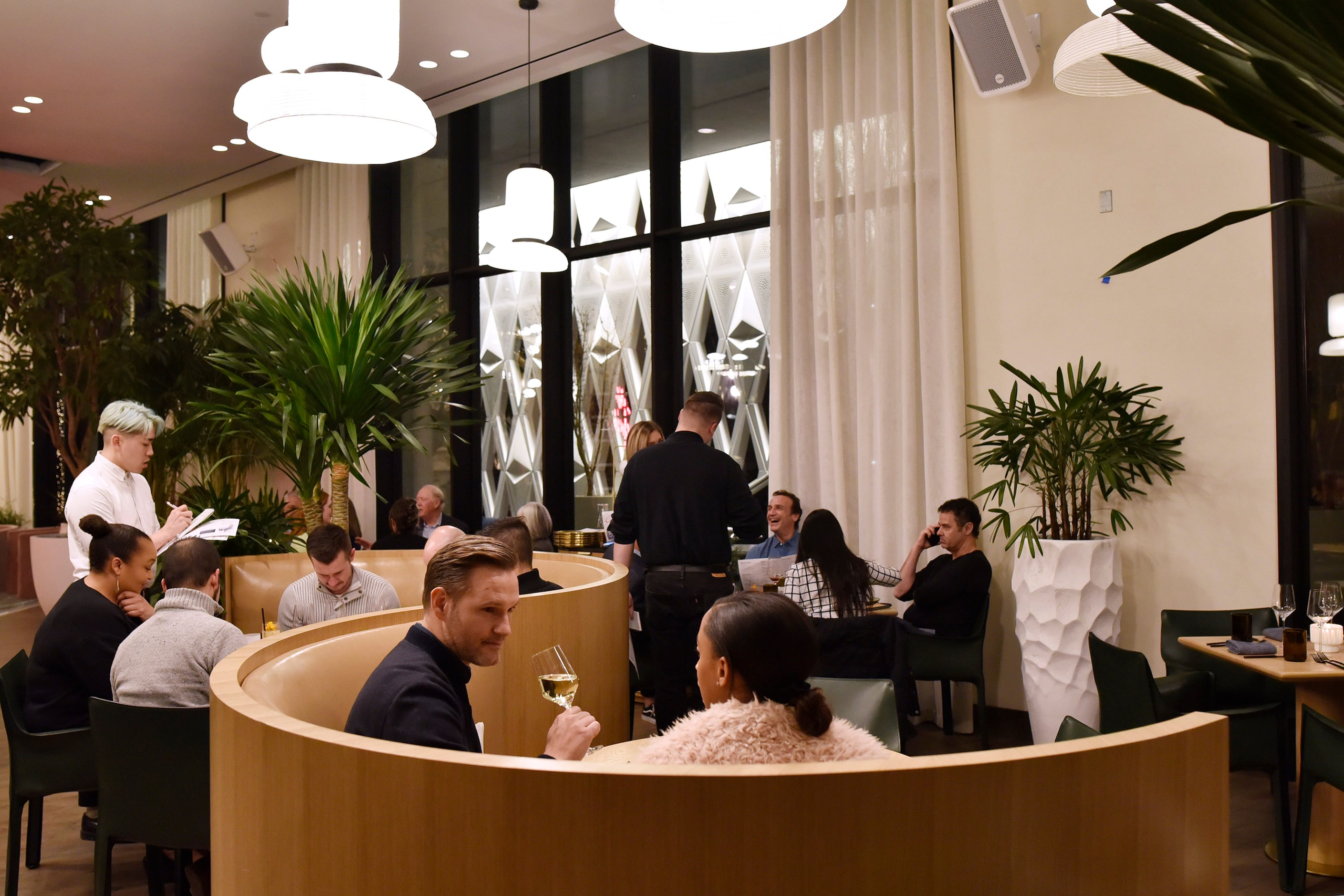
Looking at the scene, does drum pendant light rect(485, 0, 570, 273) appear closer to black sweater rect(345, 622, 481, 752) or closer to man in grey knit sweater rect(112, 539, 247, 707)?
man in grey knit sweater rect(112, 539, 247, 707)

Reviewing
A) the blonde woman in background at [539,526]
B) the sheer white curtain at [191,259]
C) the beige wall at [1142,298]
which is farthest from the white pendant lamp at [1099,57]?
the sheer white curtain at [191,259]

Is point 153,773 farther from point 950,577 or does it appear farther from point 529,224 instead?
point 529,224

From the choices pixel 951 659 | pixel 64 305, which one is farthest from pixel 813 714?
pixel 64 305

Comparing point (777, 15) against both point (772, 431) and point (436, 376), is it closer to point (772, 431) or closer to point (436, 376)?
point (772, 431)

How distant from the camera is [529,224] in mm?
5957

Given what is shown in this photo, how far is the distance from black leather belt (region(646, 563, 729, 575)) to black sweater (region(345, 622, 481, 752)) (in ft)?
8.58

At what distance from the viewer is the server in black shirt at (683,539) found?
15.3ft

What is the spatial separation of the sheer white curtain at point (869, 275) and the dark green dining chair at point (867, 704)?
9.37ft

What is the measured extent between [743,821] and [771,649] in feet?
1.75

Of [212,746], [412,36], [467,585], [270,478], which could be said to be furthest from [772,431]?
[270,478]

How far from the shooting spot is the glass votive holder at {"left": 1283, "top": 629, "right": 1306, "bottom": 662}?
12.0 feet

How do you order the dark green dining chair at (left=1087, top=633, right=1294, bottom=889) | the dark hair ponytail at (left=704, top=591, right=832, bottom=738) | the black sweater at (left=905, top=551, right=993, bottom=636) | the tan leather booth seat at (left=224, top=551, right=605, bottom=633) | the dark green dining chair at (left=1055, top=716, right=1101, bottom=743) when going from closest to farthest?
the dark hair ponytail at (left=704, top=591, right=832, bottom=738) < the dark green dining chair at (left=1055, top=716, right=1101, bottom=743) < the dark green dining chair at (left=1087, top=633, right=1294, bottom=889) < the black sweater at (left=905, top=551, right=993, bottom=636) < the tan leather booth seat at (left=224, top=551, right=605, bottom=633)

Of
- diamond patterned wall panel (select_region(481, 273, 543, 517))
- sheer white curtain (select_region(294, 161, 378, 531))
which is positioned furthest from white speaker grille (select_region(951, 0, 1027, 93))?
sheer white curtain (select_region(294, 161, 378, 531))

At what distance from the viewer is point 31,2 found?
6461 mm
